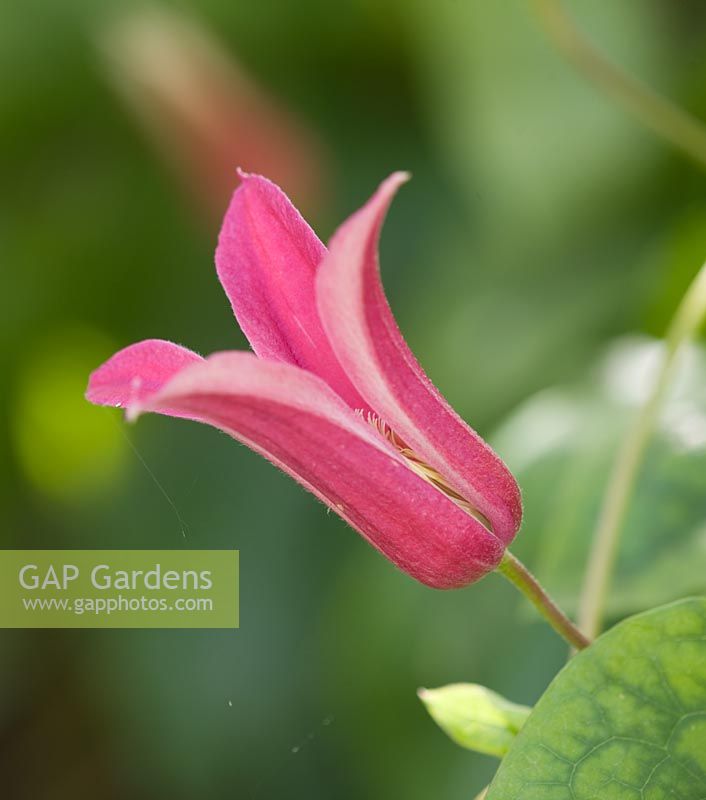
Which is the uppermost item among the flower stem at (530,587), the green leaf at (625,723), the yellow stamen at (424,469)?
the yellow stamen at (424,469)

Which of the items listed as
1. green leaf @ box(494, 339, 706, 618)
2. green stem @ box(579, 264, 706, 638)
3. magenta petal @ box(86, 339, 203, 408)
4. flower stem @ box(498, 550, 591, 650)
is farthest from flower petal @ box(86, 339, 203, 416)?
green leaf @ box(494, 339, 706, 618)

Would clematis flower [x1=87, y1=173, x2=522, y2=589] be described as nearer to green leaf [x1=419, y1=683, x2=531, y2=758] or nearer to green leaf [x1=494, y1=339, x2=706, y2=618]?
green leaf [x1=419, y1=683, x2=531, y2=758]

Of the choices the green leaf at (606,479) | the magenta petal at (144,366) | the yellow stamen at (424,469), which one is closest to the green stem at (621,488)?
the green leaf at (606,479)

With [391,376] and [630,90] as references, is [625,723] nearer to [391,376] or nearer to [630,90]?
[391,376]

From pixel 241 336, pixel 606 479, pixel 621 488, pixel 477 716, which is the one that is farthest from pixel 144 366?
pixel 241 336

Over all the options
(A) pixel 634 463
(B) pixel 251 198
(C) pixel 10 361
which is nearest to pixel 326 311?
(B) pixel 251 198

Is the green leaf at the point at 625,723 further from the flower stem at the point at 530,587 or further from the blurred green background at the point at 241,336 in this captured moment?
the blurred green background at the point at 241,336

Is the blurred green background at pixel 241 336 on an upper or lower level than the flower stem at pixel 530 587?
upper
